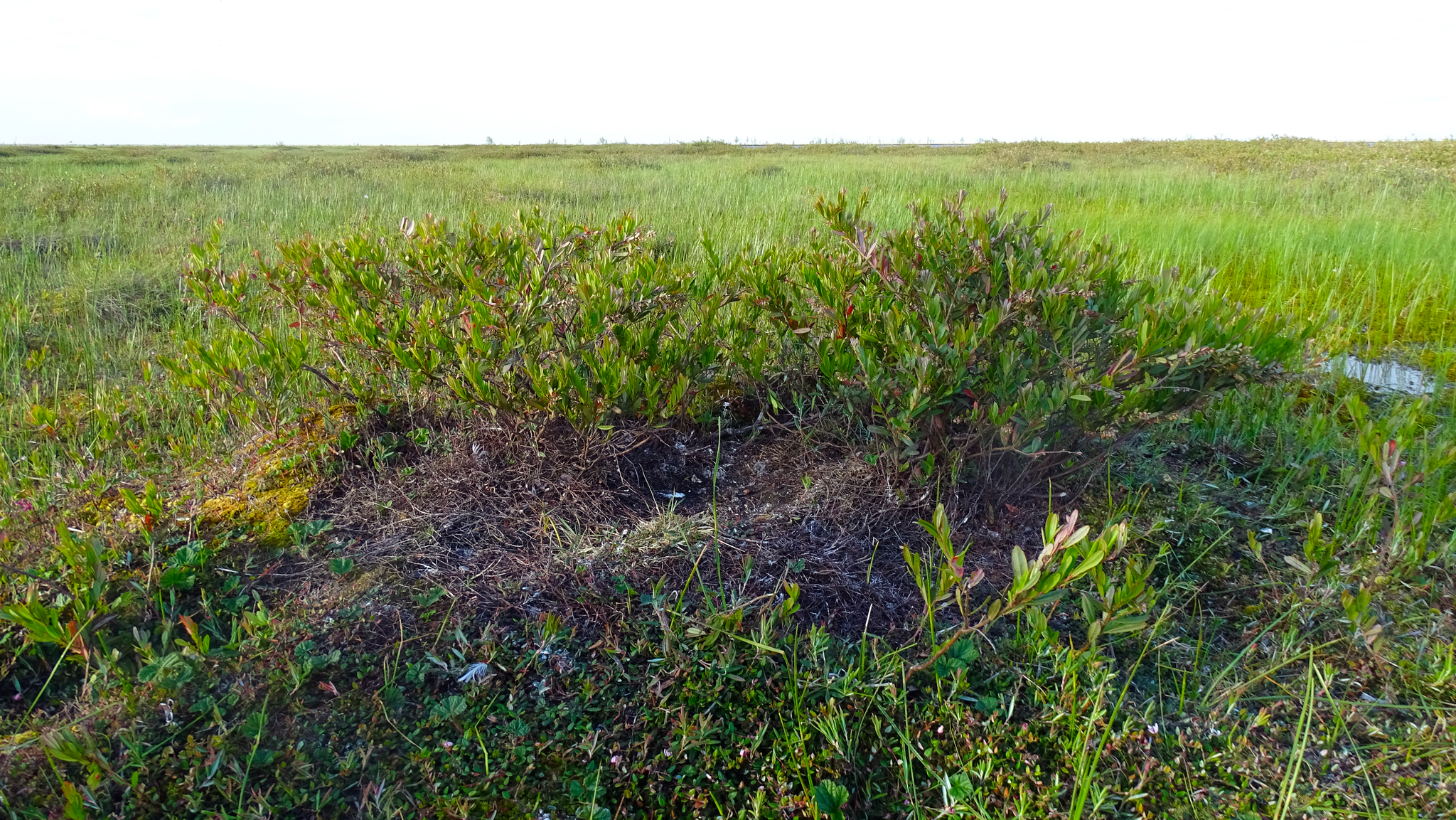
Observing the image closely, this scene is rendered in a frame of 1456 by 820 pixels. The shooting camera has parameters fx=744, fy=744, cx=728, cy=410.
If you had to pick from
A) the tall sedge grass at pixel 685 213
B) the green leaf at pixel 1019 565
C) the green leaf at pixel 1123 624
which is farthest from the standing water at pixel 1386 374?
the green leaf at pixel 1019 565

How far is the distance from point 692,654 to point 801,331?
1.28 meters

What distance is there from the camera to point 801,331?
2.77m

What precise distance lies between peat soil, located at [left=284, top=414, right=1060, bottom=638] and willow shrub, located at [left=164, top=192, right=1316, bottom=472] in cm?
18

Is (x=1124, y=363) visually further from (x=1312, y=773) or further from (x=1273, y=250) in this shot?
(x=1273, y=250)

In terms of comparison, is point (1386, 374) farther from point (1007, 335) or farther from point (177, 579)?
point (177, 579)

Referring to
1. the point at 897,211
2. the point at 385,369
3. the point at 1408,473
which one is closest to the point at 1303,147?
the point at 897,211

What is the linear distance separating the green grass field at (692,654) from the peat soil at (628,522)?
0.02 m

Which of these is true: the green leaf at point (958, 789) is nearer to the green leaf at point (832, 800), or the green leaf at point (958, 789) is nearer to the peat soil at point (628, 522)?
the green leaf at point (832, 800)

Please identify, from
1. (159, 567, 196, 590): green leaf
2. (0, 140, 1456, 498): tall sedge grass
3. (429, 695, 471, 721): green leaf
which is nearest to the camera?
(429, 695, 471, 721): green leaf

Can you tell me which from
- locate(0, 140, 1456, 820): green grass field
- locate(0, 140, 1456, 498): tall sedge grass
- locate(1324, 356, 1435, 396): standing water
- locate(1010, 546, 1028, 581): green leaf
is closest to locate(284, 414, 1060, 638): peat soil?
locate(0, 140, 1456, 820): green grass field

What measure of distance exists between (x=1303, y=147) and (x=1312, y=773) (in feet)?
76.5

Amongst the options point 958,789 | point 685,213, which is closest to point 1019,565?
point 958,789

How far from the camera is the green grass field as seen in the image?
173cm

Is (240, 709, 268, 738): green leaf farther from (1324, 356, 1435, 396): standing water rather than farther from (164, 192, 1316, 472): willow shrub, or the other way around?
(1324, 356, 1435, 396): standing water
